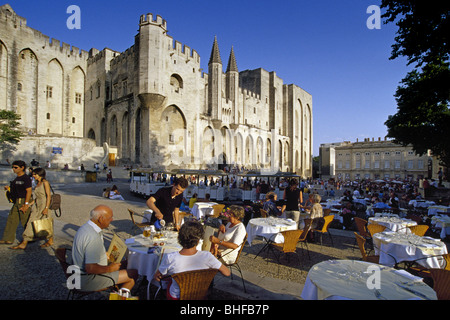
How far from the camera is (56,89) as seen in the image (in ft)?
104

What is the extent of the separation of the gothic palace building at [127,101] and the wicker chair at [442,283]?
24252 mm

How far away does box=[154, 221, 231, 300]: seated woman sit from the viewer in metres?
2.42

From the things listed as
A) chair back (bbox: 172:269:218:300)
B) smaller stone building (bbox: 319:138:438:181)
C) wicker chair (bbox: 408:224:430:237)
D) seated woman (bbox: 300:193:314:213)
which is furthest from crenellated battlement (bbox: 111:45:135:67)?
smaller stone building (bbox: 319:138:438:181)

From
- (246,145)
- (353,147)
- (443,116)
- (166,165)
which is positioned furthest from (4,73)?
(353,147)

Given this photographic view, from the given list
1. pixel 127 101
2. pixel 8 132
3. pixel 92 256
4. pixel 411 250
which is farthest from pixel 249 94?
pixel 92 256

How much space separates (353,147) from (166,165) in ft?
156

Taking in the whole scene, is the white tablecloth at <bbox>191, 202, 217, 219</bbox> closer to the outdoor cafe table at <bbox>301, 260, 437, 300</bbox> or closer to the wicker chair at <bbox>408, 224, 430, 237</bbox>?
the wicker chair at <bbox>408, 224, 430, 237</bbox>

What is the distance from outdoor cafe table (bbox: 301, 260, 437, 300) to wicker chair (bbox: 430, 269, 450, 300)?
0.35 m

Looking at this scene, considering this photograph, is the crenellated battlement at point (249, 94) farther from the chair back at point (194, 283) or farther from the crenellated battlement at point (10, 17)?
the chair back at point (194, 283)

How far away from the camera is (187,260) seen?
2467 mm

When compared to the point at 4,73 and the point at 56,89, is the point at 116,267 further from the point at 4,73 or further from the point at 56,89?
the point at 56,89

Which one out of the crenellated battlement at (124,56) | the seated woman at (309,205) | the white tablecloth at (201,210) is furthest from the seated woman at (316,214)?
the crenellated battlement at (124,56)

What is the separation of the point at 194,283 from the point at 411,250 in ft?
12.1
